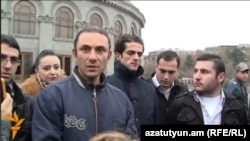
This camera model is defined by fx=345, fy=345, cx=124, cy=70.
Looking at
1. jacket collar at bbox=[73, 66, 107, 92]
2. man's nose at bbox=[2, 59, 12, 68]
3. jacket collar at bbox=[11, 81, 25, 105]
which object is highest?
man's nose at bbox=[2, 59, 12, 68]

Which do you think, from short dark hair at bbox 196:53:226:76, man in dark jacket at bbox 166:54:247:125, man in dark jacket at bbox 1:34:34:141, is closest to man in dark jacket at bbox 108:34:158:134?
man in dark jacket at bbox 166:54:247:125

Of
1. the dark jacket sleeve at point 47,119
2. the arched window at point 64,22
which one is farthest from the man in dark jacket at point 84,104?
the arched window at point 64,22

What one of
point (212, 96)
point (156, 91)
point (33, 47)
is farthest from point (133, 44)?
point (33, 47)

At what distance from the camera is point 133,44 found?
1.26 metres

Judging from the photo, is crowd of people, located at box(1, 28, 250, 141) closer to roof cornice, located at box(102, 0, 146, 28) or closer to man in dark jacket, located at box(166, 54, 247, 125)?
man in dark jacket, located at box(166, 54, 247, 125)

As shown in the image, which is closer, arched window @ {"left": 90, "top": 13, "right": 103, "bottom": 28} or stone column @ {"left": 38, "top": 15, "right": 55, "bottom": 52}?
stone column @ {"left": 38, "top": 15, "right": 55, "bottom": 52}

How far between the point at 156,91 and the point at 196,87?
0.33 meters

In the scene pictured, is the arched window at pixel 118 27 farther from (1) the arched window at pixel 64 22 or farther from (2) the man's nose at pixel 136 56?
(2) the man's nose at pixel 136 56

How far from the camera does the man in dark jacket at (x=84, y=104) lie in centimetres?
82

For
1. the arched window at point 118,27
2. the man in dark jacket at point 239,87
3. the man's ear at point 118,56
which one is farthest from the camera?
the arched window at point 118,27

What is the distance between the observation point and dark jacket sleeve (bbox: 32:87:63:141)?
792 millimetres

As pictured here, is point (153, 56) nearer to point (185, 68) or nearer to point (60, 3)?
point (185, 68)

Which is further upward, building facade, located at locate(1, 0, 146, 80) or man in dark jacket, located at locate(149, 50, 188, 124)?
building facade, located at locate(1, 0, 146, 80)

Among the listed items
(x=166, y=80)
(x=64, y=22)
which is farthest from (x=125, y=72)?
(x=64, y=22)
